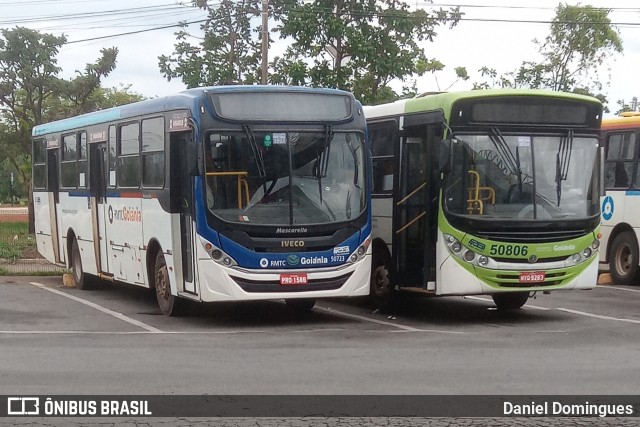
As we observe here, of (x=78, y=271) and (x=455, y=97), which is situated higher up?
(x=455, y=97)

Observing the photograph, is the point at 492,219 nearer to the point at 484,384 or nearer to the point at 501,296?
the point at 501,296

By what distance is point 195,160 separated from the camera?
14.4 metres

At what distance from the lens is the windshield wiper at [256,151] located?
14430mm

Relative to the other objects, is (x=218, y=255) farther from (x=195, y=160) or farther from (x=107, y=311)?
(x=107, y=311)

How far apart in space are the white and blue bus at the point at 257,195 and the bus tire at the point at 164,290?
0.02 m

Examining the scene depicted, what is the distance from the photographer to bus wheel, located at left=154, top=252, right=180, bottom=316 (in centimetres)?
1580

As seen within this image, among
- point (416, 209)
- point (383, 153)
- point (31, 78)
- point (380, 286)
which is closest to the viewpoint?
point (416, 209)

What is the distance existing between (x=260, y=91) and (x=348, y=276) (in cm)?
265

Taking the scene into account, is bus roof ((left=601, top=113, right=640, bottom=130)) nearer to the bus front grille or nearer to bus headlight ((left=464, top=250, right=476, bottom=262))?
the bus front grille

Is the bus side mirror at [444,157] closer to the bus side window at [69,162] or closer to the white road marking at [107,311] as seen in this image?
the white road marking at [107,311]

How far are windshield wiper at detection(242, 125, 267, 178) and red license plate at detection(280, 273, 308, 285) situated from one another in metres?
1.30

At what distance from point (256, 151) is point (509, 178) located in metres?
3.29

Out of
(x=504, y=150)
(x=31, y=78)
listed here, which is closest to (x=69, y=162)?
(x=504, y=150)

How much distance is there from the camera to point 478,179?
48.8 ft
